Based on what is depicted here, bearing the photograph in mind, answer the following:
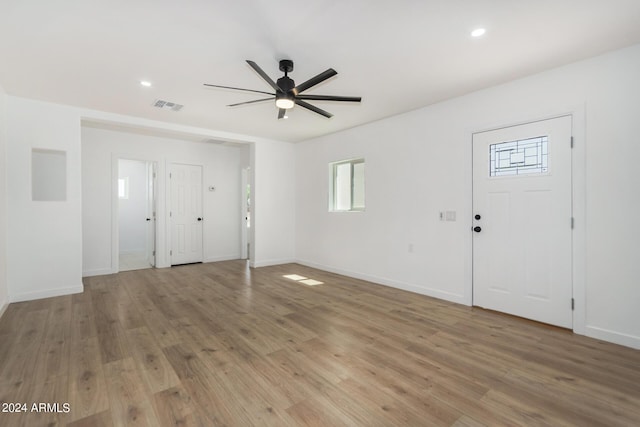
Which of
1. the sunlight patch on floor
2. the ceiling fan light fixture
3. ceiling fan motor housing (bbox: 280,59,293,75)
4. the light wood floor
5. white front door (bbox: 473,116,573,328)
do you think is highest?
ceiling fan motor housing (bbox: 280,59,293,75)

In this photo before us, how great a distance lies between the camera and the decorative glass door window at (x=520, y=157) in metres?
3.19

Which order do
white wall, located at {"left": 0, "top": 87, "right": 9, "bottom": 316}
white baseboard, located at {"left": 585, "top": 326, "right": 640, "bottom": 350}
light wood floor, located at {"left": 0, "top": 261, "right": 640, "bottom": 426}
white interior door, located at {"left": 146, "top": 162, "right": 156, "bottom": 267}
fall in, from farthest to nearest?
white interior door, located at {"left": 146, "top": 162, "right": 156, "bottom": 267}, white wall, located at {"left": 0, "top": 87, "right": 9, "bottom": 316}, white baseboard, located at {"left": 585, "top": 326, "right": 640, "bottom": 350}, light wood floor, located at {"left": 0, "top": 261, "right": 640, "bottom": 426}

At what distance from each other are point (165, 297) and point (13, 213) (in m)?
2.34

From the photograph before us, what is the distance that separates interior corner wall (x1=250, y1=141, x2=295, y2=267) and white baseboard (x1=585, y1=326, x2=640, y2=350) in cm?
518

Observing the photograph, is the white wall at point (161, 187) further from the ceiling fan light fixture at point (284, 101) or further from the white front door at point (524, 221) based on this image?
the white front door at point (524, 221)

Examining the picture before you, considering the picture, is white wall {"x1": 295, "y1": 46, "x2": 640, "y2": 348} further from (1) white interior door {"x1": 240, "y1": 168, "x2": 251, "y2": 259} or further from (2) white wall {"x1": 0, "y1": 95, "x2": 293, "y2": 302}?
(2) white wall {"x1": 0, "y1": 95, "x2": 293, "y2": 302}

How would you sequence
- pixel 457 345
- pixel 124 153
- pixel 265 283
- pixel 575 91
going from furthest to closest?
pixel 124 153 < pixel 265 283 < pixel 575 91 < pixel 457 345

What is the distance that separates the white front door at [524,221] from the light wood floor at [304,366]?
0.30 metres

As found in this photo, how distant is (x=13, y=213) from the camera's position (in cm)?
395

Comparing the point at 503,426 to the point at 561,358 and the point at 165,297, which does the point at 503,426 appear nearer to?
the point at 561,358

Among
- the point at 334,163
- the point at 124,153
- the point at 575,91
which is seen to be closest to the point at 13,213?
the point at 124,153

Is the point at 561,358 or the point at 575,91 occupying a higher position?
the point at 575,91

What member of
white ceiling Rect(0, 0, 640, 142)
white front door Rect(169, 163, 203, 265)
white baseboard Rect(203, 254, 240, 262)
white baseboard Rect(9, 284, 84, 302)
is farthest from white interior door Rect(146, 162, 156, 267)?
white ceiling Rect(0, 0, 640, 142)

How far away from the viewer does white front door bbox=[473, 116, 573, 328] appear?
10.0 feet
